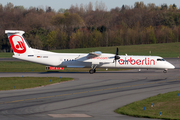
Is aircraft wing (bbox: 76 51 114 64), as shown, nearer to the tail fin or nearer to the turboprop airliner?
the turboprop airliner

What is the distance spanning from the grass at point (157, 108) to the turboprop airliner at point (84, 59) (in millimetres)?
18151

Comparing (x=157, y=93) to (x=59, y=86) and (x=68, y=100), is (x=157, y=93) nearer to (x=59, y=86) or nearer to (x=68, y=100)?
(x=68, y=100)

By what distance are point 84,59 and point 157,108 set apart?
23173 mm

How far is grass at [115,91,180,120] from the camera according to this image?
1556cm

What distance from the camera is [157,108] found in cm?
1742

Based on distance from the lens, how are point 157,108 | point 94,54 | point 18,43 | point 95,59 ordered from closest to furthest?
1. point 157,108
2. point 94,54
3. point 18,43
4. point 95,59

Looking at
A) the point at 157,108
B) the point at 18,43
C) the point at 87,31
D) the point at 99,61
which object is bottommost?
the point at 157,108

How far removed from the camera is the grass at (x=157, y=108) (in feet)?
51.1

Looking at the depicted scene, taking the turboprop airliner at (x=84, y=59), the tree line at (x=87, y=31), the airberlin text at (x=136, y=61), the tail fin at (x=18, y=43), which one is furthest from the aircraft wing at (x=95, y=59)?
the tree line at (x=87, y=31)

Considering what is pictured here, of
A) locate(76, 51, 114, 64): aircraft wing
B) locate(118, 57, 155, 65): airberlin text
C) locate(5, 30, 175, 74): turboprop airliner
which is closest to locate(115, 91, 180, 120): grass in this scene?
locate(118, 57, 155, 65): airberlin text

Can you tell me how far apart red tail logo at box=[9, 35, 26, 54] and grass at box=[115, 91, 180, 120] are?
81.6 feet

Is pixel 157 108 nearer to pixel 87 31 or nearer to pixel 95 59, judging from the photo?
pixel 95 59

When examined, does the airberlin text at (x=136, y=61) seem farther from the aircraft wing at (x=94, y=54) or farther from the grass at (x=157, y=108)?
the grass at (x=157, y=108)

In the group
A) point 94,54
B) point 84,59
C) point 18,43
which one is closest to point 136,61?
point 94,54
